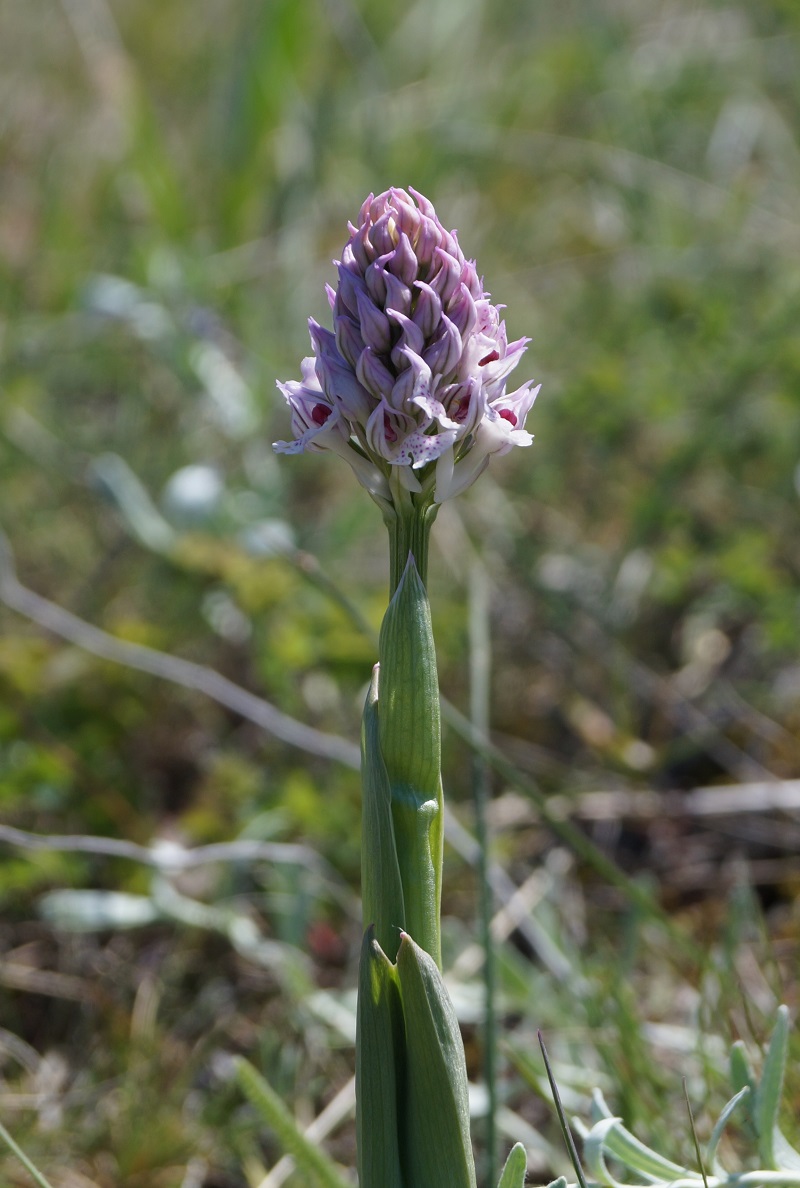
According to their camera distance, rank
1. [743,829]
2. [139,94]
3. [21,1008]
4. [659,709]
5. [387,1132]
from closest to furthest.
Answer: [387,1132]
[21,1008]
[743,829]
[659,709]
[139,94]

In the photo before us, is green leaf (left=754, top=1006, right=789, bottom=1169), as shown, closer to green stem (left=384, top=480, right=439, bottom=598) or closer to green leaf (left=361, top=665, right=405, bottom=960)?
green leaf (left=361, top=665, right=405, bottom=960)

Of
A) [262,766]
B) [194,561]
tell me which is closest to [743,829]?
[262,766]

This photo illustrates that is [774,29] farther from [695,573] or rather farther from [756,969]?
[756,969]

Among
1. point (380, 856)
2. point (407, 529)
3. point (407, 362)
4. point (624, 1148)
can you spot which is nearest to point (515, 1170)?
point (624, 1148)

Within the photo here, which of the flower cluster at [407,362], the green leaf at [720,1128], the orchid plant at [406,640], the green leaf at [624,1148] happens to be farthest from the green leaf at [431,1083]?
the flower cluster at [407,362]

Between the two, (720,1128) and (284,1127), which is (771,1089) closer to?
(720,1128)

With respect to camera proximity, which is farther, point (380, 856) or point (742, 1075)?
point (742, 1075)
